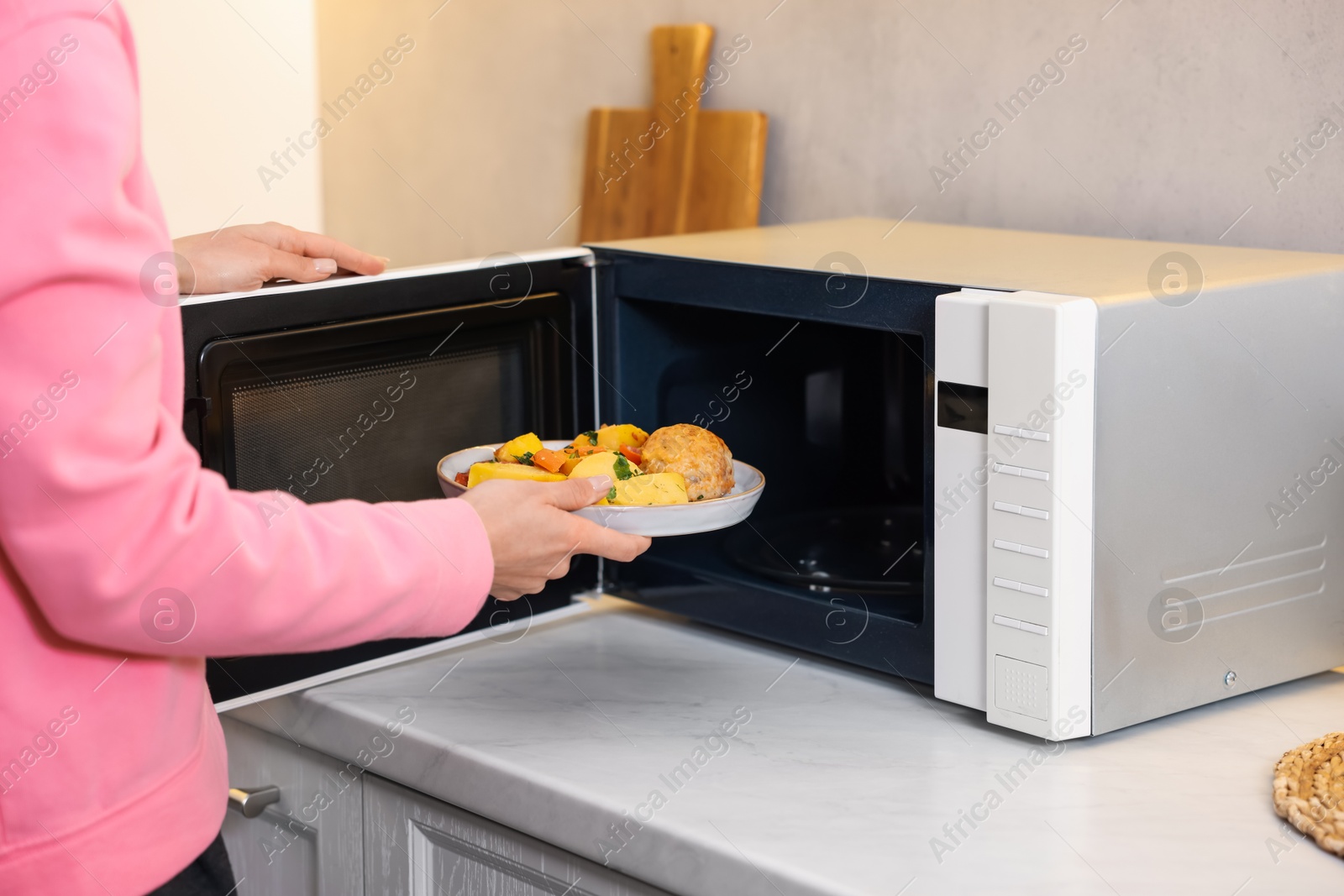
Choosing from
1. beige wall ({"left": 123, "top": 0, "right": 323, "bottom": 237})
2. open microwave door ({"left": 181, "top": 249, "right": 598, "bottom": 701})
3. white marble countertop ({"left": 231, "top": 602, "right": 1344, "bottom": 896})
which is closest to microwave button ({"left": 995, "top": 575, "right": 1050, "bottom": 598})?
white marble countertop ({"left": 231, "top": 602, "right": 1344, "bottom": 896})

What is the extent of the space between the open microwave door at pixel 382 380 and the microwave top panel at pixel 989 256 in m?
0.09

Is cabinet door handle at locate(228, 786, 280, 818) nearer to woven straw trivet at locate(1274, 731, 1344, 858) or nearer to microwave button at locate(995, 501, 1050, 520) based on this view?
microwave button at locate(995, 501, 1050, 520)

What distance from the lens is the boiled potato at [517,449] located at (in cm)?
87

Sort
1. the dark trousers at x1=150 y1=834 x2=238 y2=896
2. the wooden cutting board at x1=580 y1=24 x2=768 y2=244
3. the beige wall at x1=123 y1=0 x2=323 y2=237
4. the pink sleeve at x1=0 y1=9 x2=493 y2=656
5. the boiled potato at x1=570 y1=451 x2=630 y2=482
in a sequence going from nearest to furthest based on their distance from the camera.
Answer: the pink sleeve at x1=0 y1=9 x2=493 y2=656 → the dark trousers at x1=150 y1=834 x2=238 y2=896 → the boiled potato at x1=570 y1=451 x2=630 y2=482 → the wooden cutting board at x1=580 y1=24 x2=768 y2=244 → the beige wall at x1=123 y1=0 x2=323 y2=237

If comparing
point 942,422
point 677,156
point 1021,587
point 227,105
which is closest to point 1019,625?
point 1021,587

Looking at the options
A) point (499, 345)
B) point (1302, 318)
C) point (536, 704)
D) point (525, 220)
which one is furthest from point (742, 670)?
Result: point (525, 220)

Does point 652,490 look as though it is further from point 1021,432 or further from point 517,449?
point 1021,432

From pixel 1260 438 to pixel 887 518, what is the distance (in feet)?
1.11

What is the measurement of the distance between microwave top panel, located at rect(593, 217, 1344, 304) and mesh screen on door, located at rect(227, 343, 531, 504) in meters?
0.14

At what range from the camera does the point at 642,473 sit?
0.85 metres

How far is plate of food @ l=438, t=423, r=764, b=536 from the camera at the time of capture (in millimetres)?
783

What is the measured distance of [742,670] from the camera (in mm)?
949

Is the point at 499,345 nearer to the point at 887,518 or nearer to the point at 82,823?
the point at 887,518

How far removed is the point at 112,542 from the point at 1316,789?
1.97ft
